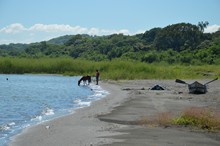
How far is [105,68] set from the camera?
73.4 m

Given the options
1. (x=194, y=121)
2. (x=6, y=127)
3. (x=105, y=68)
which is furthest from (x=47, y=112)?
(x=105, y=68)

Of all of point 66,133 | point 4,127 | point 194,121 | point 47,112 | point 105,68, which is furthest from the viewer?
point 105,68

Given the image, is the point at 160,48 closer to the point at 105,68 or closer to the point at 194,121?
the point at 105,68

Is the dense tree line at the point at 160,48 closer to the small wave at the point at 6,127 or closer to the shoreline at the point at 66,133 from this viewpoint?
the shoreline at the point at 66,133

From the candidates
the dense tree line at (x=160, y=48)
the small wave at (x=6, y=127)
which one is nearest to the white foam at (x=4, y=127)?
the small wave at (x=6, y=127)

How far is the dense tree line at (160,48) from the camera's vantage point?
101 meters

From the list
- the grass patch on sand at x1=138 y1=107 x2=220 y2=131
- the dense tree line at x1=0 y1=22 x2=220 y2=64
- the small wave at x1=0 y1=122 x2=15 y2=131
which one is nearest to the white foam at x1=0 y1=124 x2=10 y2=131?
the small wave at x1=0 y1=122 x2=15 y2=131

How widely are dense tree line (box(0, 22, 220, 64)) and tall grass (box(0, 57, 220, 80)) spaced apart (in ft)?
59.5

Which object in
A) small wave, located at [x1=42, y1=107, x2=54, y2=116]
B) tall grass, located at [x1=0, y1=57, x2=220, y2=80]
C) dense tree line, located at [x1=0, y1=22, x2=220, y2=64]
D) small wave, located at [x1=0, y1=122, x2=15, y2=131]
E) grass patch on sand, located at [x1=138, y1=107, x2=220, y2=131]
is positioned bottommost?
small wave, located at [x1=42, y1=107, x2=54, y2=116]

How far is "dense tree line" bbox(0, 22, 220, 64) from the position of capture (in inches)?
3974

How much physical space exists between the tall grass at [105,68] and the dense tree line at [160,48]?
18.1 meters

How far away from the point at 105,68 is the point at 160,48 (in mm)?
57794

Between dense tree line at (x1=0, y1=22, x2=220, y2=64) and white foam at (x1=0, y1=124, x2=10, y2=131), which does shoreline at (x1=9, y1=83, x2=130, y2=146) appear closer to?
white foam at (x1=0, y1=124, x2=10, y2=131)

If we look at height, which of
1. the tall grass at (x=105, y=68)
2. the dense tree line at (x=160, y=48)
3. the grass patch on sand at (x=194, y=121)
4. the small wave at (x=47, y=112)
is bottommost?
the small wave at (x=47, y=112)
